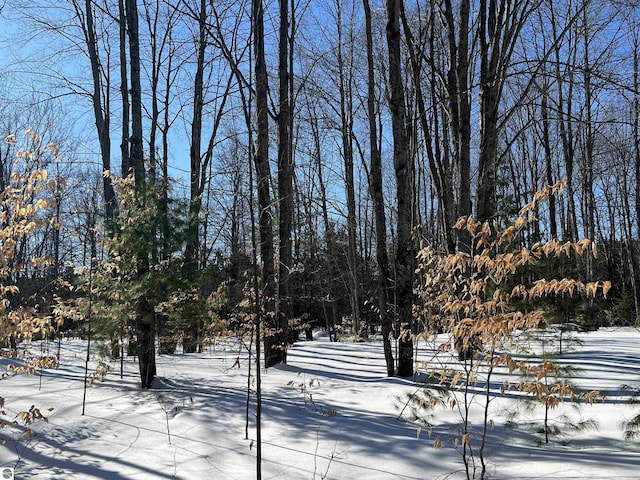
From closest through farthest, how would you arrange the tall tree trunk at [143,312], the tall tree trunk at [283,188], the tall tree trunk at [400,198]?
the tall tree trunk at [143,312]
the tall tree trunk at [400,198]
the tall tree trunk at [283,188]

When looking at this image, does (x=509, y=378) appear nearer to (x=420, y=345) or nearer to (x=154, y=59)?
(x=420, y=345)

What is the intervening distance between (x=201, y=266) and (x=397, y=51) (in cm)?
428

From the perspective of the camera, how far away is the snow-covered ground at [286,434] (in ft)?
12.2

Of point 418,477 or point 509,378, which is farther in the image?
point 509,378

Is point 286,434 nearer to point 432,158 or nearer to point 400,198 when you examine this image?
point 400,198

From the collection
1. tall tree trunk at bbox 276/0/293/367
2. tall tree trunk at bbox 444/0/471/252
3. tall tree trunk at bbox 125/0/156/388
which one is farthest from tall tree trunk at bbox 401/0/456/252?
tall tree trunk at bbox 125/0/156/388

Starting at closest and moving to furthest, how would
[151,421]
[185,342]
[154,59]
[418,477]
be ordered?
1. [418,477]
2. [151,421]
3. [185,342]
4. [154,59]

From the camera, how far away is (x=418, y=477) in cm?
354

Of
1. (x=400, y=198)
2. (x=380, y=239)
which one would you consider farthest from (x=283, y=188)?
(x=400, y=198)

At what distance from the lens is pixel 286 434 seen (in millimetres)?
4645

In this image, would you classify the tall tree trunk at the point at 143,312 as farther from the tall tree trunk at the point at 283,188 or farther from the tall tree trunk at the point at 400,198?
the tall tree trunk at the point at 400,198

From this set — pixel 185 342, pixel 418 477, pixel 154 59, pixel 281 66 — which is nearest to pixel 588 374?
pixel 418 477

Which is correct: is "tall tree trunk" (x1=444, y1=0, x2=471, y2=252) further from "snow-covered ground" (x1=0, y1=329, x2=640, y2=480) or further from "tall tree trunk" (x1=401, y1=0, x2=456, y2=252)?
"snow-covered ground" (x1=0, y1=329, x2=640, y2=480)

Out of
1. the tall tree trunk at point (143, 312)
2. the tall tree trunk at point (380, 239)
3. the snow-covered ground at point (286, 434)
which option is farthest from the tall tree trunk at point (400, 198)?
the tall tree trunk at point (143, 312)
